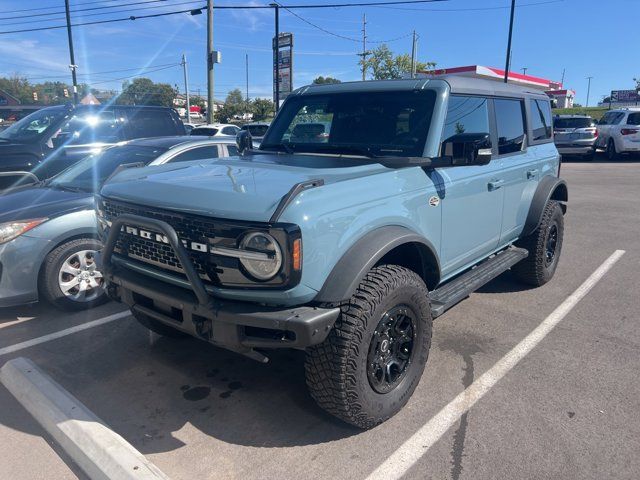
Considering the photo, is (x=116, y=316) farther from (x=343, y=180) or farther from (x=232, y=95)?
(x=232, y=95)

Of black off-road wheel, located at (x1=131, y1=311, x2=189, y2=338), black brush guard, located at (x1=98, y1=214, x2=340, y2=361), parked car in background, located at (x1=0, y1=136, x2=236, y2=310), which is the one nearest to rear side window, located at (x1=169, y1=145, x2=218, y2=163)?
parked car in background, located at (x1=0, y1=136, x2=236, y2=310)

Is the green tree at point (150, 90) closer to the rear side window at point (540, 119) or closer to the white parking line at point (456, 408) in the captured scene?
the rear side window at point (540, 119)

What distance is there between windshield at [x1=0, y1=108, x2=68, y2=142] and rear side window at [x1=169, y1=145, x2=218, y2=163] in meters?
3.93

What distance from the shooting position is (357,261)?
2668 mm

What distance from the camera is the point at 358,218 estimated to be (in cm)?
278

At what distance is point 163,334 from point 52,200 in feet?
6.28

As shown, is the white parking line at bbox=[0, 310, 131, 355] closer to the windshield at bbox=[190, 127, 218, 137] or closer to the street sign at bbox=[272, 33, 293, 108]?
the windshield at bbox=[190, 127, 218, 137]

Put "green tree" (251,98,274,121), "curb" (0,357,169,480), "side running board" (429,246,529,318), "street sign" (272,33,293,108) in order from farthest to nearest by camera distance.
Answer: "green tree" (251,98,274,121), "street sign" (272,33,293,108), "side running board" (429,246,529,318), "curb" (0,357,169,480)

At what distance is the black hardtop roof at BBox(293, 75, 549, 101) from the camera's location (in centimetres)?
378

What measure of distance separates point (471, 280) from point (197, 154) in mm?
3547

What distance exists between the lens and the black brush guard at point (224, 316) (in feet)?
8.03

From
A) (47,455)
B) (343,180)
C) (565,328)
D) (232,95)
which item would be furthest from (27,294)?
(232,95)

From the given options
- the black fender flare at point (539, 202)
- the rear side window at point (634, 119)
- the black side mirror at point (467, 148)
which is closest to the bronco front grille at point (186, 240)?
the black side mirror at point (467, 148)

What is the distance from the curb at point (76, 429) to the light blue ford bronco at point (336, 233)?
0.69 meters
